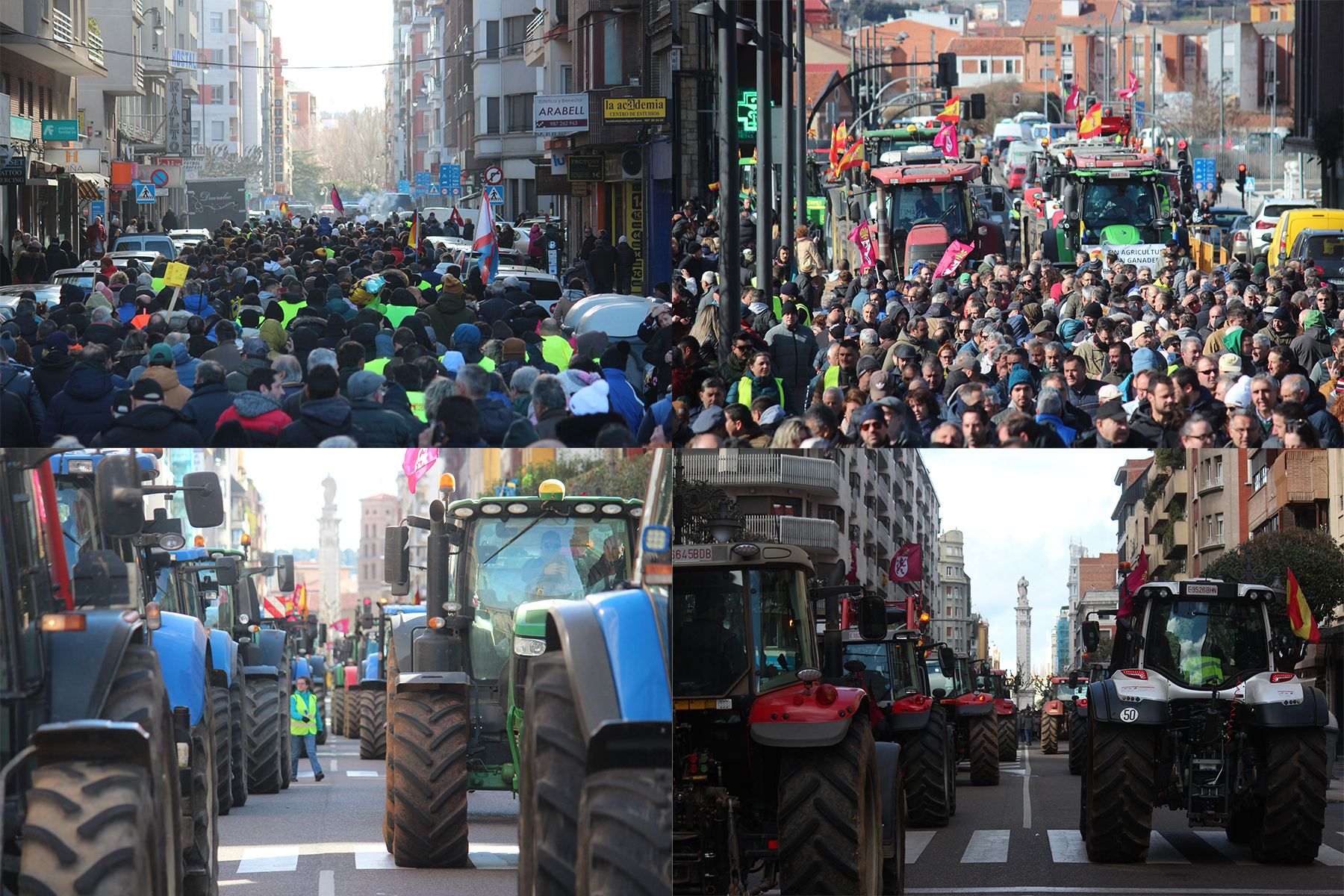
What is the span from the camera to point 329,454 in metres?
7.46

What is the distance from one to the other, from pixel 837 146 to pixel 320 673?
32.4 meters

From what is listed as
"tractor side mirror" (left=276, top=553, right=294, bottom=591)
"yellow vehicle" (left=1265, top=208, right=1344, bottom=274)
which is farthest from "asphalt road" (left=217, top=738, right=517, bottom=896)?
"yellow vehicle" (left=1265, top=208, right=1344, bottom=274)

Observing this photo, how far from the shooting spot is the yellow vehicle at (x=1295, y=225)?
33719 mm

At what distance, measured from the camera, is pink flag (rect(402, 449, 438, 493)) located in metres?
7.41

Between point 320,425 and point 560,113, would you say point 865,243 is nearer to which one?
point 560,113

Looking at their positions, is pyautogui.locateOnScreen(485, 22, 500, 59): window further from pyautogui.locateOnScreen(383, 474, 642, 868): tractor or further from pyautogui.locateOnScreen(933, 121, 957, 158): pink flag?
pyautogui.locateOnScreen(933, 121, 957, 158): pink flag

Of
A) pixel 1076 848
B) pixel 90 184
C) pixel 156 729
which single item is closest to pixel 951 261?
pixel 90 184

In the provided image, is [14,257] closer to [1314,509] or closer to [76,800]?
[76,800]

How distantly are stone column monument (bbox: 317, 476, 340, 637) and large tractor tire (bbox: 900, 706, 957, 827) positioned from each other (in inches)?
104

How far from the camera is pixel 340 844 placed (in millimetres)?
7188

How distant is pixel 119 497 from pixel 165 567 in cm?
32

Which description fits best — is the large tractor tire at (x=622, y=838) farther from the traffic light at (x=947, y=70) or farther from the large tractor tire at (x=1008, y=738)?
the traffic light at (x=947, y=70)

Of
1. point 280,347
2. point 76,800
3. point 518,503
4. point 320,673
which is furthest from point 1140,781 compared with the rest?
point 280,347

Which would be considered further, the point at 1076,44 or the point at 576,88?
the point at 1076,44
